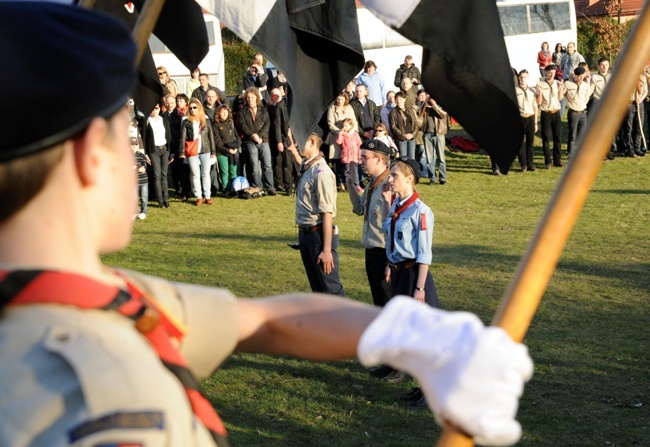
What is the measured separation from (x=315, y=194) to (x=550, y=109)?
14.0 meters

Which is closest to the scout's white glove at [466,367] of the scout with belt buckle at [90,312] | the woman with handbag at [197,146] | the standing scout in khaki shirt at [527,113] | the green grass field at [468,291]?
the scout with belt buckle at [90,312]

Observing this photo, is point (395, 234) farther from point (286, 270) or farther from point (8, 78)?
point (8, 78)

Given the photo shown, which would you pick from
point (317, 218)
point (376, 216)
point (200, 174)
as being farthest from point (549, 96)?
point (376, 216)

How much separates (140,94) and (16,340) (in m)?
2.81

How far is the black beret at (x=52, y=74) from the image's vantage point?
1.49 metres

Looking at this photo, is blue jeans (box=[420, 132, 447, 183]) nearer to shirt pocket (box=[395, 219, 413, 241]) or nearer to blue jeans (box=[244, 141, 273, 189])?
blue jeans (box=[244, 141, 273, 189])

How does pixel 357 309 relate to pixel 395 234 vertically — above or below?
above

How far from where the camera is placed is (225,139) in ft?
61.8

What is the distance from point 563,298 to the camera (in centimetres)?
1075

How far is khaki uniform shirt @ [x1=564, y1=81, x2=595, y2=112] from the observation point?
21.8 meters

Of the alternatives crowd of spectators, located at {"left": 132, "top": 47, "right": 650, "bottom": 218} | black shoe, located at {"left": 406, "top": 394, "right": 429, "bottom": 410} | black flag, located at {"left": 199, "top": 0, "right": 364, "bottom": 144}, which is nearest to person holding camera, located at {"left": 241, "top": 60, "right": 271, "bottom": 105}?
crowd of spectators, located at {"left": 132, "top": 47, "right": 650, "bottom": 218}

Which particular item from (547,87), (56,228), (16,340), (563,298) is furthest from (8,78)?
(547,87)

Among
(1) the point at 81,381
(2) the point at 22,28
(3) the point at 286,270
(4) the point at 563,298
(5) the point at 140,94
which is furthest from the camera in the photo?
(3) the point at 286,270

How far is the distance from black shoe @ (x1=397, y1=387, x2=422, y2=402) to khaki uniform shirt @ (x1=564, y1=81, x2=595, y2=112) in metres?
15.6
